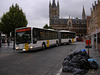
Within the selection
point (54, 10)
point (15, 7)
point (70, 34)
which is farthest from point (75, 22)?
point (15, 7)

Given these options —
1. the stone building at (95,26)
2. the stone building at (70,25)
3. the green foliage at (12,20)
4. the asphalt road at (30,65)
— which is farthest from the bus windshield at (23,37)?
the stone building at (70,25)

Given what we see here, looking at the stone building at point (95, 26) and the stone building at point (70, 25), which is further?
the stone building at point (70, 25)

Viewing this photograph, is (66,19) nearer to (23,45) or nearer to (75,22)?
(75,22)

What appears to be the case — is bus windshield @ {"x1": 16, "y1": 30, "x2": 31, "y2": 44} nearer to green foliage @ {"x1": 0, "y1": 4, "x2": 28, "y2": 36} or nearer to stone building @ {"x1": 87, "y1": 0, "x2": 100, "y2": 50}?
green foliage @ {"x1": 0, "y1": 4, "x2": 28, "y2": 36}

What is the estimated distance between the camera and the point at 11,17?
1848cm

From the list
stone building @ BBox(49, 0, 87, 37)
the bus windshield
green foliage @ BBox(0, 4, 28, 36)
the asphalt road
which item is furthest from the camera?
stone building @ BBox(49, 0, 87, 37)

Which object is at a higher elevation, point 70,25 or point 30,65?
point 70,25

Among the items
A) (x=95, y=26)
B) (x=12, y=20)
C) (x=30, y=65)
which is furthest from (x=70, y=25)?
(x=30, y=65)

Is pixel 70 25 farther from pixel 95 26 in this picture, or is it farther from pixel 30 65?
pixel 30 65

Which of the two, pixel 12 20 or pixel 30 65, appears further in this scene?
pixel 12 20

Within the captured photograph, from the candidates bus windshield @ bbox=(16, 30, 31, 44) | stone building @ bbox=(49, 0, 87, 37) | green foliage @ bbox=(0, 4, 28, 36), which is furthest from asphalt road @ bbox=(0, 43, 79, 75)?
stone building @ bbox=(49, 0, 87, 37)

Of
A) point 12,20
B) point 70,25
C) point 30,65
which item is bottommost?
point 30,65

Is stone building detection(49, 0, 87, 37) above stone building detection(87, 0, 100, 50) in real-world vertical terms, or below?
above

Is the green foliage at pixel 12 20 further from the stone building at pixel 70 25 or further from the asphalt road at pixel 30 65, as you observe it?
the stone building at pixel 70 25
